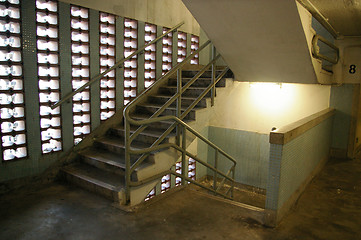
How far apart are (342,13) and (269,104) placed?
293 centimetres

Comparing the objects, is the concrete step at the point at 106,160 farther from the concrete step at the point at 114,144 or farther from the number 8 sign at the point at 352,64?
the number 8 sign at the point at 352,64

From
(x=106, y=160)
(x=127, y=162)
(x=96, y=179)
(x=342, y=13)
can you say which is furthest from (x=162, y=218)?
(x=342, y=13)

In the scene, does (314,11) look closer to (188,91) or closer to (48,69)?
(188,91)

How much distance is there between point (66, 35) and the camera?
456cm

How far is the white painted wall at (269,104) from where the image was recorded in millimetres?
6633

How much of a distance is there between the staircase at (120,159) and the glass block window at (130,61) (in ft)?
1.15

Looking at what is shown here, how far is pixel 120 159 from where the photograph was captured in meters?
4.53

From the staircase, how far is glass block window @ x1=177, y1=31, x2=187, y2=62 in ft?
3.81

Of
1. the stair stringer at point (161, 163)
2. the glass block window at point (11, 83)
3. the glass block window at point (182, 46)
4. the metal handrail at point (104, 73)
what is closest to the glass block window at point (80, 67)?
the metal handrail at point (104, 73)

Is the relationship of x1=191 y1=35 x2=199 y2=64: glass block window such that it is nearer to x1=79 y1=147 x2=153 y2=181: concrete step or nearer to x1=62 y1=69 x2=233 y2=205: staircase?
x1=62 y1=69 x2=233 y2=205: staircase

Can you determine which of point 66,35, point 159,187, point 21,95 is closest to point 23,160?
point 21,95

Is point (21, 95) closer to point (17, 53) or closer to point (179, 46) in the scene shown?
point (17, 53)

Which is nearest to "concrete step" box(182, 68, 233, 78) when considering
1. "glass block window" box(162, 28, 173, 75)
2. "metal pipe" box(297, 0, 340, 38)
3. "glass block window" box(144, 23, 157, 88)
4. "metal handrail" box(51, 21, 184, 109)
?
"glass block window" box(162, 28, 173, 75)

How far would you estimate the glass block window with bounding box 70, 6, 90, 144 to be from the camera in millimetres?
4723
